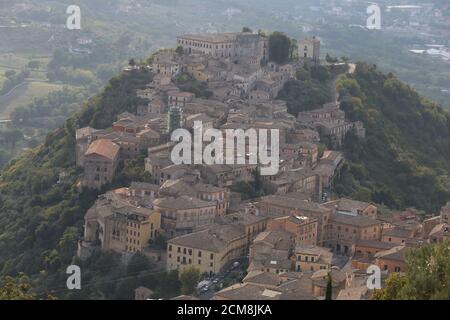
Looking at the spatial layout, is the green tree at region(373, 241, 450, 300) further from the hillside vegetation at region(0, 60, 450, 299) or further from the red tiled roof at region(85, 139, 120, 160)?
the red tiled roof at region(85, 139, 120, 160)

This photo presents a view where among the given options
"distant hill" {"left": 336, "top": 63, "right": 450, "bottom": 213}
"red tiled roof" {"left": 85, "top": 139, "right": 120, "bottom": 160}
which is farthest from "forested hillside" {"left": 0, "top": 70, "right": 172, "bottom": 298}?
"distant hill" {"left": 336, "top": 63, "right": 450, "bottom": 213}

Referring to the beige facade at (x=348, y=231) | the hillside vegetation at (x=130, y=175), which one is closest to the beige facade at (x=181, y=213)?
the hillside vegetation at (x=130, y=175)

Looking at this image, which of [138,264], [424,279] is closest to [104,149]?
[138,264]

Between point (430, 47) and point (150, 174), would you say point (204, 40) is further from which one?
point (430, 47)
